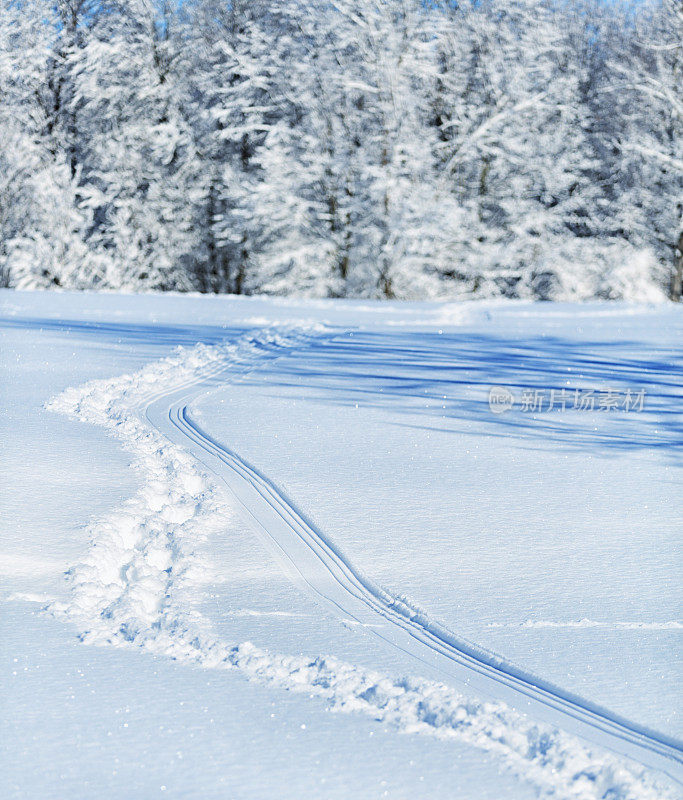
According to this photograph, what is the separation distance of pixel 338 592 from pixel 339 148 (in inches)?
762

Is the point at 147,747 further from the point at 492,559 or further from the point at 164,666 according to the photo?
the point at 492,559

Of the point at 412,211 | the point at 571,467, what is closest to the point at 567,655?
the point at 571,467

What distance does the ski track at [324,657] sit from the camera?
2.55 meters

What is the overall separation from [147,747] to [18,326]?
32.3 ft

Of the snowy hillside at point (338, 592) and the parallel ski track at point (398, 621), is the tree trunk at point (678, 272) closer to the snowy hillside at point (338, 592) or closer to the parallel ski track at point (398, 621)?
the snowy hillside at point (338, 592)

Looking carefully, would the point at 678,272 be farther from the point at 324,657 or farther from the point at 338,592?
the point at 324,657

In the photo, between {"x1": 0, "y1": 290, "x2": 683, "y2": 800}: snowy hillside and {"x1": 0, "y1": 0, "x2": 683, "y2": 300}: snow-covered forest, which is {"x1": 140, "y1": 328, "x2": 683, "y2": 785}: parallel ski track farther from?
{"x1": 0, "y1": 0, "x2": 683, "y2": 300}: snow-covered forest

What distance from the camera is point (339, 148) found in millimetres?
21719

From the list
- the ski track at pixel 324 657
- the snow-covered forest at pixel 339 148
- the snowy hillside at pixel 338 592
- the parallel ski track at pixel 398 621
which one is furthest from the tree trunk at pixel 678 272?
the ski track at pixel 324 657

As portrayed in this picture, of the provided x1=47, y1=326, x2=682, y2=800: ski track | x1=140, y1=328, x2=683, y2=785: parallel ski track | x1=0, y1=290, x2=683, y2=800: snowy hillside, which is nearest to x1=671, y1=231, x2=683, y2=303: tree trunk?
x1=0, y1=290, x2=683, y2=800: snowy hillside

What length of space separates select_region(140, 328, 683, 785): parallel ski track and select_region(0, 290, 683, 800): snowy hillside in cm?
1

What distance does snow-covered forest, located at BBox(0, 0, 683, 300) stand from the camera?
20938 mm

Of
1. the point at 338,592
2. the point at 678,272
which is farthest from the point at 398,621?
the point at 678,272

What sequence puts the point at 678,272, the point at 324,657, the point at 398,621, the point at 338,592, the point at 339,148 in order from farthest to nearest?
the point at 678,272
the point at 339,148
the point at 338,592
the point at 398,621
the point at 324,657
